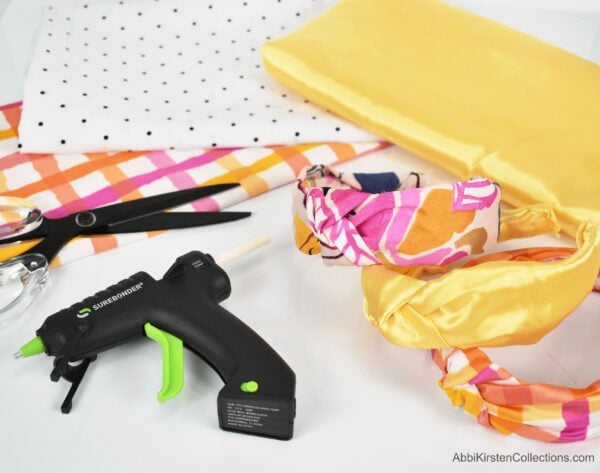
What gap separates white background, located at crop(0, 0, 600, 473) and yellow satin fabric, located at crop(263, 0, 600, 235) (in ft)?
0.27

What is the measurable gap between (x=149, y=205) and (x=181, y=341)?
0.21 metres

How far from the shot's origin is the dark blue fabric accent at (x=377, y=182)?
2.26 ft

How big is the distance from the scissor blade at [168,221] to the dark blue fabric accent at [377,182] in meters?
0.13

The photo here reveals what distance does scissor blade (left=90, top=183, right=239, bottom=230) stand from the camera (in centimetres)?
73

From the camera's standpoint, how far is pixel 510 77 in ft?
2.82

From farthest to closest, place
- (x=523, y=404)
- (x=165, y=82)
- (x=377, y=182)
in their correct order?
1. (x=165, y=82)
2. (x=377, y=182)
3. (x=523, y=404)

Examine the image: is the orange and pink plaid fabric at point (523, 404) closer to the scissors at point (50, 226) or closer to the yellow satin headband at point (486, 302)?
the yellow satin headband at point (486, 302)

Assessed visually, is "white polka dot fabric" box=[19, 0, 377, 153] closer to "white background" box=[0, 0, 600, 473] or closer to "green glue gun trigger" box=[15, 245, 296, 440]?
"white background" box=[0, 0, 600, 473]

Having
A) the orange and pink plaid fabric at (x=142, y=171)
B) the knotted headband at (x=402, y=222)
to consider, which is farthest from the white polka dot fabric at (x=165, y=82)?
the knotted headband at (x=402, y=222)

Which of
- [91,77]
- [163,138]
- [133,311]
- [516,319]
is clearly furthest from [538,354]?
[91,77]

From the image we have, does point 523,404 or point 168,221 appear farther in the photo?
point 168,221

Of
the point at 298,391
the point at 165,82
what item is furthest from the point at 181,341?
the point at 165,82

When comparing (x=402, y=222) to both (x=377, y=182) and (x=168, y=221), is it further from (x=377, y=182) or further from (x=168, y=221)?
(x=168, y=221)

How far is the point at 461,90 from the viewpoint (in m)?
0.84
